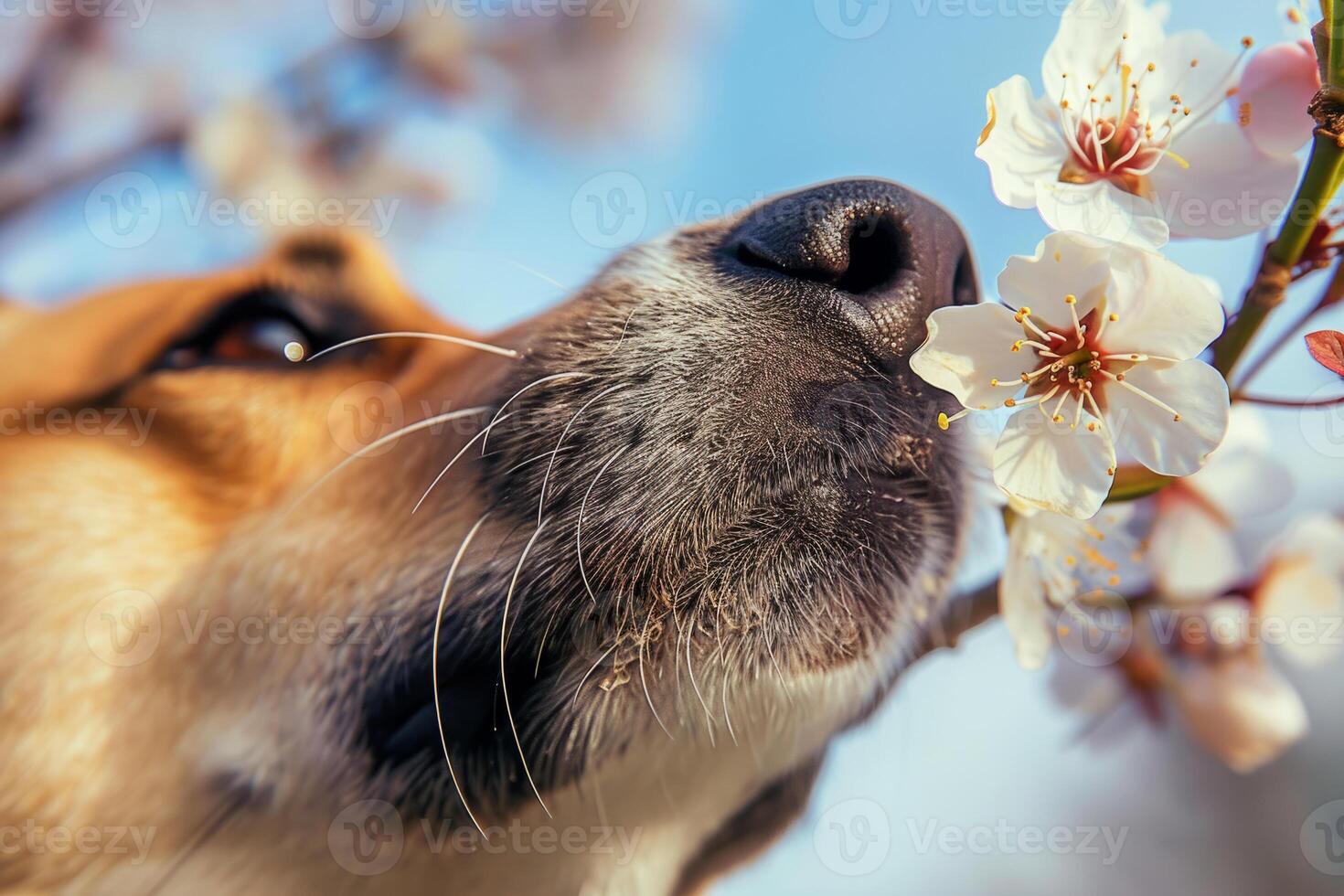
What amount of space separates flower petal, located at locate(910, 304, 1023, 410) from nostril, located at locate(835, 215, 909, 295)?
281 mm

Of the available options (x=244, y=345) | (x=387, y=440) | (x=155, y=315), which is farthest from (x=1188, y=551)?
(x=155, y=315)

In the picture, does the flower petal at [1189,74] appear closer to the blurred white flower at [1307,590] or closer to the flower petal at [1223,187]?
the flower petal at [1223,187]

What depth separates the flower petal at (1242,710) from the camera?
123 centimetres

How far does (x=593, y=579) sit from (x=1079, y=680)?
0.92 m

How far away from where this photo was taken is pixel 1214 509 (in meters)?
1.22

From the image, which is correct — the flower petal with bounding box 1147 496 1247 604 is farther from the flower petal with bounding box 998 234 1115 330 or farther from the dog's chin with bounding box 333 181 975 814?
the flower petal with bounding box 998 234 1115 330

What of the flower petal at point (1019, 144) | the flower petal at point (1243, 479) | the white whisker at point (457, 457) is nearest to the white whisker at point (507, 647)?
the white whisker at point (457, 457)

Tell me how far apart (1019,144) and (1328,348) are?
0.98 feet

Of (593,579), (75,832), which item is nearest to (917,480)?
(593,579)

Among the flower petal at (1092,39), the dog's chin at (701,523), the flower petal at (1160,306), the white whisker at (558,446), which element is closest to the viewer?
the flower petal at (1160,306)

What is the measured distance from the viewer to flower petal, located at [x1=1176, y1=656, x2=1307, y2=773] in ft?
4.05

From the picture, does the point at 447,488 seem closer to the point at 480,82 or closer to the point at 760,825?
the point at 760,825

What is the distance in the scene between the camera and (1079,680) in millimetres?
1497

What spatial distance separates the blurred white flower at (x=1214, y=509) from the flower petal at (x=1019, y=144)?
0.62m
